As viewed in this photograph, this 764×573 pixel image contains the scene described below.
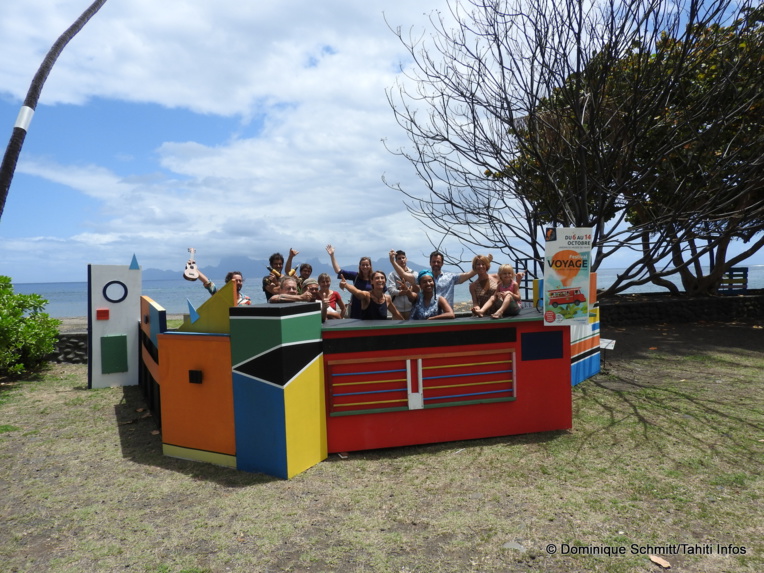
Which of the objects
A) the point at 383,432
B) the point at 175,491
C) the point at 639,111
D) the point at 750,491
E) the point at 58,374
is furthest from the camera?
the point at 58,374

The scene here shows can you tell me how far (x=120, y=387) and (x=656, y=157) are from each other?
10199 mm

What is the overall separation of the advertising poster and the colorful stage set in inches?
8.4

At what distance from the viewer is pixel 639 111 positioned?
8.67 m

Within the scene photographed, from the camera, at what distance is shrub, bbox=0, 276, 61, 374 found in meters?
8.63

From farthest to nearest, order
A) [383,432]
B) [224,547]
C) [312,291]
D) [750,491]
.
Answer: [312,291]
[383,432]
[750,491]
[224,547]

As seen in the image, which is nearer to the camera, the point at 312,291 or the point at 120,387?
the point at 312,291

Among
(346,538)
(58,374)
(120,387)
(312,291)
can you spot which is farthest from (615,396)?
(58,374)

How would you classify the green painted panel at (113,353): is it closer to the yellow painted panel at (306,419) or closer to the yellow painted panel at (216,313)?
the yellow painted panel at (216,313)

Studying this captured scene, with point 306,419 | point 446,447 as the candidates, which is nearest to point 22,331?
point 306,419

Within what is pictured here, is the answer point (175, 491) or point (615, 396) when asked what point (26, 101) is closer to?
point (175, 491)

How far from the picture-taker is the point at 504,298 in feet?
18.2

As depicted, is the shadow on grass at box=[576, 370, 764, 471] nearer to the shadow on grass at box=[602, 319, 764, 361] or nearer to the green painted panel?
the shadow on grass at box=[602, 319, 764, 361]

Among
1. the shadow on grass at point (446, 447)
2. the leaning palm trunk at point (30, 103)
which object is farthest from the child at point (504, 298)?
the leaning palm trunk at point (30, 103)

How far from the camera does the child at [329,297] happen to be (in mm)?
6424
